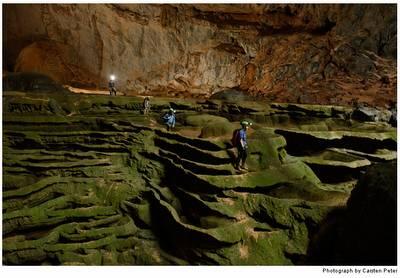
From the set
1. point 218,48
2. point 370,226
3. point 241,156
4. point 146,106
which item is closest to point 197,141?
point 241,156

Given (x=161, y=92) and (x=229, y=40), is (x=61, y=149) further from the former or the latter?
(x=229, y=40)

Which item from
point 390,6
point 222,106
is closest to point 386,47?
point 390,6

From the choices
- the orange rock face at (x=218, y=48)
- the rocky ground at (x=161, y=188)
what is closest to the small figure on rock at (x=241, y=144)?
the rocky ground at (x=161, y=188)

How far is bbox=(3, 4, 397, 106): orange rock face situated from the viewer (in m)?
16.8

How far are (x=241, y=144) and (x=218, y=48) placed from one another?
12.2 meters

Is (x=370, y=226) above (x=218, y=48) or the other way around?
the other way around

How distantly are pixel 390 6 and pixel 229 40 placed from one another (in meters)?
9.61

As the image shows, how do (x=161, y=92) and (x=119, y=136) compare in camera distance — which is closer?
(x=119, y=136)

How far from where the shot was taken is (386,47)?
707 inches

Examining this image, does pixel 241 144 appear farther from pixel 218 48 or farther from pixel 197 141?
pixel 218 48

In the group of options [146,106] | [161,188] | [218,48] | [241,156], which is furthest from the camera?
[218,48]

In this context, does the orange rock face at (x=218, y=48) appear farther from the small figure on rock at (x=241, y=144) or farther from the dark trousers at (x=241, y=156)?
the dark trousers at (x=241, y=156)

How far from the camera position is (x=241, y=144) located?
27.7 feet

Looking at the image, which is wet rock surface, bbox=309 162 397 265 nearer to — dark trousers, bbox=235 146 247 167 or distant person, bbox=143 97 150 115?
dark trousers, bbox=235 146 247 167
